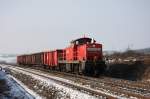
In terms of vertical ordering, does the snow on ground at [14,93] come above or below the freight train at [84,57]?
below

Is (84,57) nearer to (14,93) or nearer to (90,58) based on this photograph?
(90,58)

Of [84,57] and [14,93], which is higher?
[84,57]

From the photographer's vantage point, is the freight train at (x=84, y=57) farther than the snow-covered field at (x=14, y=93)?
Yes

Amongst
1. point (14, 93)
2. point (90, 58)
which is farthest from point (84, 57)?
point (14, 93)

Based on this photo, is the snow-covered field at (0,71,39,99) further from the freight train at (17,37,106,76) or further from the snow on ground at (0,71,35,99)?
the freight train at (17,37,106,76)

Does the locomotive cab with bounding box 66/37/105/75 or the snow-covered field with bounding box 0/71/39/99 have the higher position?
the locomotive cab with bounding box 66/37/105/75

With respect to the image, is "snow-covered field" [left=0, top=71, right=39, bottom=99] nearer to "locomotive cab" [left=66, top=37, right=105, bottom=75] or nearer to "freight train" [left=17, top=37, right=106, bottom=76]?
"locomotive cab" [left=66, top=37, right=105, bottom=75]

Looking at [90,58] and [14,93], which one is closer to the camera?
[14,93]

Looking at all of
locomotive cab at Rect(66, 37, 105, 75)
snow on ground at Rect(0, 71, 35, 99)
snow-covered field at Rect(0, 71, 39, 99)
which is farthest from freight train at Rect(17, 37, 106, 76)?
snow on ground at Rect(0, 71, 35, 99)

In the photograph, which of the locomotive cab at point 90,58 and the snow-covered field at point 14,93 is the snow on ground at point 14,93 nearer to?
the snow-covered field at point 14,93

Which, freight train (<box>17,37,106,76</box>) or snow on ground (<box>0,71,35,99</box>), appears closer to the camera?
snow on ground (<box>0,71,35,99</box>)

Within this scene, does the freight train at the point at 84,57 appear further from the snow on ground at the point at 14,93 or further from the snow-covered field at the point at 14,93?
the snow on ground at the point at 14,93

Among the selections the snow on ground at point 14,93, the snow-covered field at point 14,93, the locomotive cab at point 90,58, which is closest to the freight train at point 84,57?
the locomotive cab at point 90,58

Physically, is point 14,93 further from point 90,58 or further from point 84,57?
→ point 90,58
